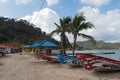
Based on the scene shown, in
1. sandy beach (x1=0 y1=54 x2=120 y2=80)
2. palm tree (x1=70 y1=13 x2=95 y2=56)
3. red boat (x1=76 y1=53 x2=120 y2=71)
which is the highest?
palm tree (x1=70 y1=13 x2=95 y2=56)

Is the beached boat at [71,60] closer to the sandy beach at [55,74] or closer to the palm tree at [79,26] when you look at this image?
the sandy beach at [55,74]

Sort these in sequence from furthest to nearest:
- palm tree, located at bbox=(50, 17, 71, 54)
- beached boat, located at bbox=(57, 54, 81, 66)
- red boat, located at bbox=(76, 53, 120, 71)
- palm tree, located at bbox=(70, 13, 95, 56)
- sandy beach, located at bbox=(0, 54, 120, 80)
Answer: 1. palm tree, located at bbox=(50, 17, 71, 54)
2. palm tree, located at bbox=(70, 13, 95, 56)
3. beached boat, located at bbox=(57, 54, 81, 66)
4. red boat, located at bbox=(76, 53, 120, 71)
5. sandy beach, located at bbox=(0, 54, 120, 80)

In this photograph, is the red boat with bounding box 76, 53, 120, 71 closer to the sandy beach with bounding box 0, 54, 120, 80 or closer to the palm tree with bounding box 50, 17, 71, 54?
the sandy beach with bounding box 0, 54, 120, 80

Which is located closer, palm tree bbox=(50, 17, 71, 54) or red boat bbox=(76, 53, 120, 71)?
red boat bbox=(76, 53, 120, 71)

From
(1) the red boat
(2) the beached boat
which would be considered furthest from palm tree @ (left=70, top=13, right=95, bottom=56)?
(1) the red boat

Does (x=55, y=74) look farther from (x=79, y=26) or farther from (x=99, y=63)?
(x=79, y=26)

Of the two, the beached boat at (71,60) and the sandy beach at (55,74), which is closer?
the sandy beach at (55,74)

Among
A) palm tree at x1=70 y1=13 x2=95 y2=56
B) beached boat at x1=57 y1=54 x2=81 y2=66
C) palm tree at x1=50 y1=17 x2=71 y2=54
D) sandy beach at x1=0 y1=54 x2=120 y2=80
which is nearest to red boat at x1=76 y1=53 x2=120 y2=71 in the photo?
sandy beach at x1=0 y1=54 x2=120 y2=80

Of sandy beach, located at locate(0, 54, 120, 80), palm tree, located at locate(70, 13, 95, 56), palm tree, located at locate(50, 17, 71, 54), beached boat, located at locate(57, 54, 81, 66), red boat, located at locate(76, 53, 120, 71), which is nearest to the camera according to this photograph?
sandy beach, located at locate(0, 54, 120, 80)

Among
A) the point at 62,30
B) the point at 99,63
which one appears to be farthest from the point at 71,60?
the point at 62,30

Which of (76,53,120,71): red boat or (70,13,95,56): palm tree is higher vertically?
(70,13,95,56): palm tree

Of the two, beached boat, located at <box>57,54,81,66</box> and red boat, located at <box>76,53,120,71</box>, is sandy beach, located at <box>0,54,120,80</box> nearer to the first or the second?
red boat, located at <box>76,53,120,71</box>

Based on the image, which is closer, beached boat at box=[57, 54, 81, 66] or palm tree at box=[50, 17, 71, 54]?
beached boat at box=[57, 54, 81, 66]

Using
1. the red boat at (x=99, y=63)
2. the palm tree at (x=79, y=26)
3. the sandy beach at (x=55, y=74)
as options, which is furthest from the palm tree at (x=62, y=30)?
the red boat at (x=99, y=63)
